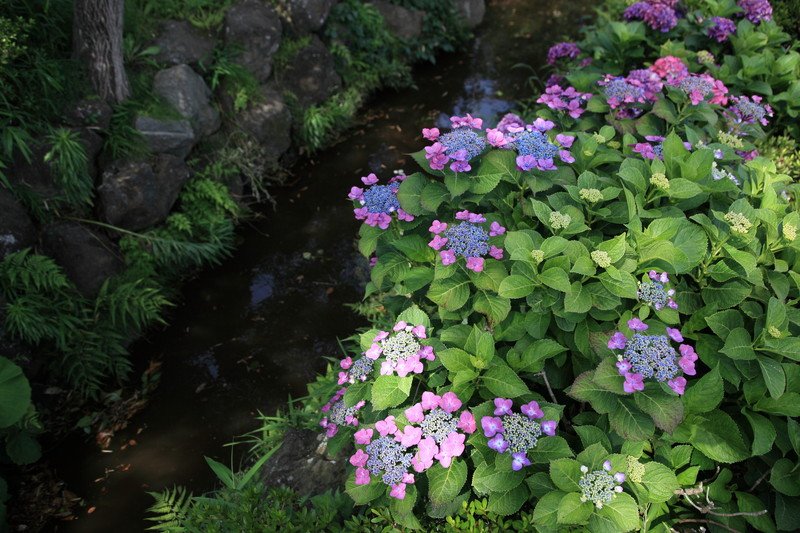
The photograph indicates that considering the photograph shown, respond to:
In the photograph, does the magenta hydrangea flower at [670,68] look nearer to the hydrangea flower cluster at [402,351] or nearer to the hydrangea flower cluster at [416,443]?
the hydrangea flower cluster at [402,351]

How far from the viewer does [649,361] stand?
1681 mm

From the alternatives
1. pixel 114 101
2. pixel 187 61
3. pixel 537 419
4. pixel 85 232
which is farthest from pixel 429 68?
pixel 537 419

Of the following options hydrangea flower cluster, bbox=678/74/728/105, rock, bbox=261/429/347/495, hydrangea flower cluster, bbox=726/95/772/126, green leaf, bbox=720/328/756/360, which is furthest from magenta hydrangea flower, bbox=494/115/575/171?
rock, bbox=261/429/347/495

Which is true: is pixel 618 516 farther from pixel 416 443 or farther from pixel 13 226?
pixel 13 226

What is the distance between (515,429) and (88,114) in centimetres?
443

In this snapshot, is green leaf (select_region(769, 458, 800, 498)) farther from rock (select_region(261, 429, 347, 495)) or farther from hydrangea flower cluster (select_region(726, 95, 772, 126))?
hydrangea flower cluster (select_region(726, 95, 772, 126))

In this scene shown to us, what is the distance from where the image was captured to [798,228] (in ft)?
7.13

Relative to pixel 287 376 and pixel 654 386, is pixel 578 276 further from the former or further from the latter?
pixel 287 376

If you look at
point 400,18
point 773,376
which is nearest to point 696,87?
point 773,376

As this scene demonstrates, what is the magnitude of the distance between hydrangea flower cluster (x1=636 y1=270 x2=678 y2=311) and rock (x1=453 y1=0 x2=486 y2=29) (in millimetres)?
7136

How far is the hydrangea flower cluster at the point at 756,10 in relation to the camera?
4223 millimetres

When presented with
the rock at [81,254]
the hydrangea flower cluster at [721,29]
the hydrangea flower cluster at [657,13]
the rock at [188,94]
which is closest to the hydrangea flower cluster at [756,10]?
the hydrangea flower cluster at [721,29]

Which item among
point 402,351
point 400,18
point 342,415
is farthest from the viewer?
point 400,18

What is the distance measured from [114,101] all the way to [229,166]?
115 centimetres
